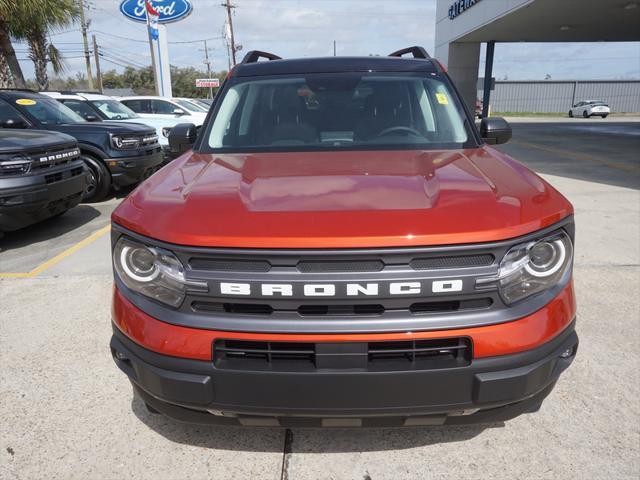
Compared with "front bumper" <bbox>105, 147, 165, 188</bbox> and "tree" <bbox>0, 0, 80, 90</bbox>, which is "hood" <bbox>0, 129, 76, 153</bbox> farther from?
"tree" <bbox>0, 0, 80, 90</bbox>

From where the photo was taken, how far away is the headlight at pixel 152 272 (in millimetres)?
1744

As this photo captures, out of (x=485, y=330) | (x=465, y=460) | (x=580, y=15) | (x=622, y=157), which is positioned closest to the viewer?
(x=485, y=330)

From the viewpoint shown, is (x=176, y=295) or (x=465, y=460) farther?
(x=465, y=460)

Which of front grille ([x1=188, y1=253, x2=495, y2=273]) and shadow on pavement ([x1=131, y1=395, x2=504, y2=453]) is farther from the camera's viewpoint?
shadow on pavement ([x1=131, y1=395, x2=504, y2=453])

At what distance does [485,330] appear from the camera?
5.47 ft

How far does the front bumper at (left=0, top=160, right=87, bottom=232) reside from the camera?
16.4 ft

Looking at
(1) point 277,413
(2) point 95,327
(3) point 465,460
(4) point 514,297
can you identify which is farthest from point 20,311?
(4) point 514,297

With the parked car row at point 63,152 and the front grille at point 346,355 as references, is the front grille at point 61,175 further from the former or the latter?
the front grille at point 346,355

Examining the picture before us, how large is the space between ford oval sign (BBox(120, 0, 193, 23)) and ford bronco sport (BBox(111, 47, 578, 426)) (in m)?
21.0

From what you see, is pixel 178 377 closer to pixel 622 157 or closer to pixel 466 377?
pixel 466 377

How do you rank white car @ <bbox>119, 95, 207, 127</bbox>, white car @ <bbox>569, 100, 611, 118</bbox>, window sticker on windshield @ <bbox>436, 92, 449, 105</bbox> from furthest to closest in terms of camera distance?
1. white car @ <bbox>569, 100, 611, 118</bbox>
2. white car @ <bbox>119, 95, 207, 127</bbox>
3. window sticker on windshield @ <bbox>436, 92, 449, 105</bbox>

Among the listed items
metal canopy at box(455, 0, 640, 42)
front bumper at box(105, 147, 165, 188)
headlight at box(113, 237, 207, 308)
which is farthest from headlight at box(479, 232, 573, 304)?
metal canopy at box(455, 0, 640, 42)

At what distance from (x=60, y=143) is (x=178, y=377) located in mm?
5054

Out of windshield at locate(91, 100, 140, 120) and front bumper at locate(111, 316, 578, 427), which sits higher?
windshield at locate(91, 100, 140, 120)
